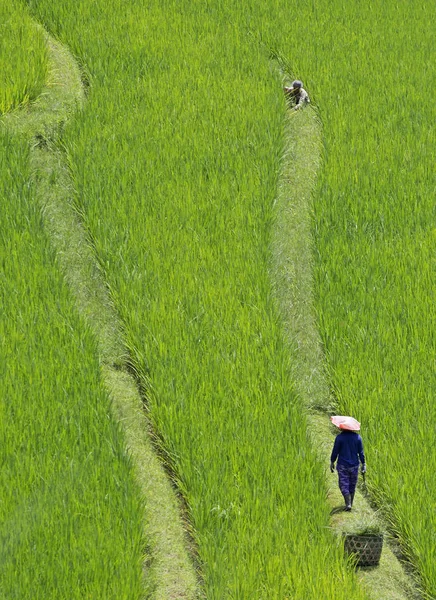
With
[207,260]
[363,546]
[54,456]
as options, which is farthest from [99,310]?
[363,546]

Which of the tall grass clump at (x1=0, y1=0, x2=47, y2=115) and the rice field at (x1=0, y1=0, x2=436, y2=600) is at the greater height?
the tall grass clump at (x1=0, y1=0, x2=47, y2=115)

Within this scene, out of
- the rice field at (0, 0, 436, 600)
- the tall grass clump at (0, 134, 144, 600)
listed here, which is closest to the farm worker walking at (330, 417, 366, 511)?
the rice field at (0, 0, 436, 600)

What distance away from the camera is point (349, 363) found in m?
6.14

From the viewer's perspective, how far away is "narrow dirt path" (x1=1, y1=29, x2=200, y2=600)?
494cm

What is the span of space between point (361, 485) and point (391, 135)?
3.82 m

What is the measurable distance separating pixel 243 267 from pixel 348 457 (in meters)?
1.85

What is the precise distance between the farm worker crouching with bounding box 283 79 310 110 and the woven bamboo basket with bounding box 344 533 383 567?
4.71 meters

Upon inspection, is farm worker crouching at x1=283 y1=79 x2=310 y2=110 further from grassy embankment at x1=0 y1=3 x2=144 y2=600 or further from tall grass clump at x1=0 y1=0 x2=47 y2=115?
grassy embankment at x1=0 y1=3 x2=144 y2=600

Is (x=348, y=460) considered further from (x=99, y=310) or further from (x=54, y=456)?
(x=99, y=310)

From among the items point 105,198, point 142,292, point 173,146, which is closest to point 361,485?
point 142,292

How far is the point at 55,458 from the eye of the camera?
197 inches

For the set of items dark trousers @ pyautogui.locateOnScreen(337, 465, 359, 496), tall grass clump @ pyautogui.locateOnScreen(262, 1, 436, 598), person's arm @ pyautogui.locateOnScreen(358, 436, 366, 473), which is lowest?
dark trousers @ pyautogui.locateOnScreen(337, 465, 359, 496)

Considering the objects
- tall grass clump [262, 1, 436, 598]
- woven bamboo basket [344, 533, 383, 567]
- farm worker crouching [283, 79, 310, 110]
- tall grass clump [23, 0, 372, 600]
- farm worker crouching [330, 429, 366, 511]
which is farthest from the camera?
farm worker crouching [283, 79, 310, 110]

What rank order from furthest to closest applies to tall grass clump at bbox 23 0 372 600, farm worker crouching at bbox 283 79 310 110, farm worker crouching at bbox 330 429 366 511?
farm worker crouching at bbox 283 79 310 110 → farm worker crouching at bbox 330 429 366 511 → tall grass clump at bbox 23 0 372 600
